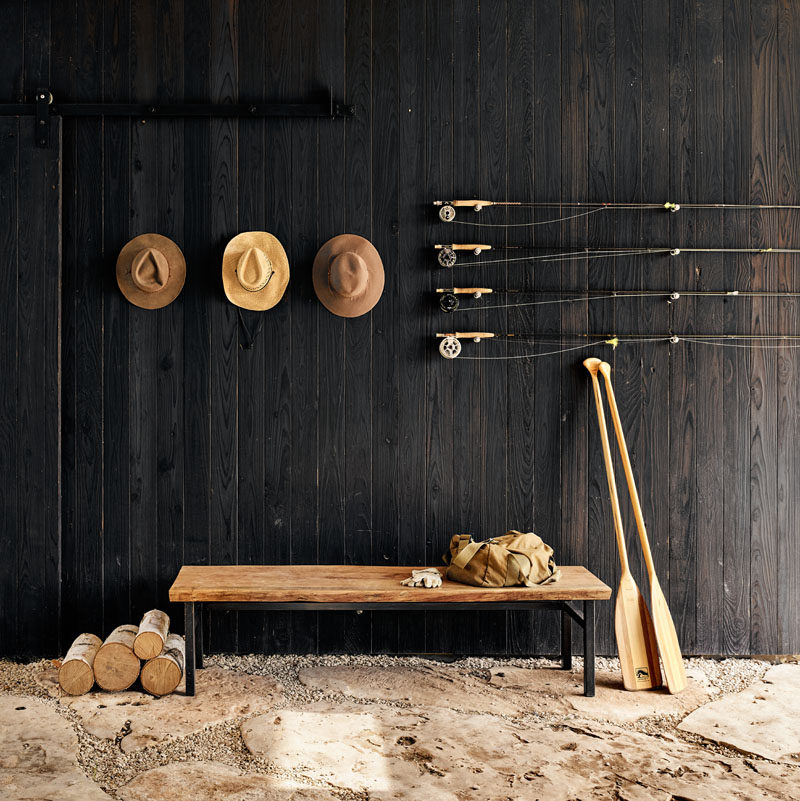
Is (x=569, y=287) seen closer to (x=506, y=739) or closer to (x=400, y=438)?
(x=400, y=438)

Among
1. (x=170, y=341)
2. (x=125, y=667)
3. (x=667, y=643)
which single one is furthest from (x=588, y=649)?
(x=170, y=341)

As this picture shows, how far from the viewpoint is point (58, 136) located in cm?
328

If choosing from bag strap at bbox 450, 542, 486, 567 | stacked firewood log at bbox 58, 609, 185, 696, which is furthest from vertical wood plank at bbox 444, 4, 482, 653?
stacked firewood log at bbox 58, 609, 185, 696

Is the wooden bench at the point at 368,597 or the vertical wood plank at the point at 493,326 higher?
the vertical wood plank at the point at 493,326

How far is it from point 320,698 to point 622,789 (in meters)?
1.15

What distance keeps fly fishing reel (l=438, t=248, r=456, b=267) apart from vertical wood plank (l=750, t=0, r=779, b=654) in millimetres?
1370

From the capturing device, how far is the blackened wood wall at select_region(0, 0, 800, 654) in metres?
3.32

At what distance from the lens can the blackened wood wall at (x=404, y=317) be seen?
131 inches

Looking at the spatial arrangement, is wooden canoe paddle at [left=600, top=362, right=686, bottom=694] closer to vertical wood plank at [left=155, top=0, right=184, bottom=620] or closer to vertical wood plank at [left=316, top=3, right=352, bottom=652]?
vertical wood plank at [left=316, top=3, right=352, bottom=652]

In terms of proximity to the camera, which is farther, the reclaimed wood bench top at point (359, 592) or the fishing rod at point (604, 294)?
the fishing rod at point (604, 294)

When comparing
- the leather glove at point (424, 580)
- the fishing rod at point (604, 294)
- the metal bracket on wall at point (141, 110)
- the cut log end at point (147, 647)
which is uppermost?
the metal bracket on wall at point (141, 110)

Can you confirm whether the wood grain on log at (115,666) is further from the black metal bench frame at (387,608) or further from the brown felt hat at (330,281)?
the brown felt hat at (330,281)

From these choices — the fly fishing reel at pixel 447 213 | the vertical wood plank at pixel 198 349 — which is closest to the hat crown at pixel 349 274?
the fly fishing reel at pixel 447 213

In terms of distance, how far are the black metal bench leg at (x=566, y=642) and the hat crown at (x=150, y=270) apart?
2239 millimetres
